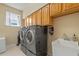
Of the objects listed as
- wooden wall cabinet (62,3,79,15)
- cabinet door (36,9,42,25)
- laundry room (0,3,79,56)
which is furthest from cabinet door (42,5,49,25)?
wooden wall cabinet (62,3,79,15)

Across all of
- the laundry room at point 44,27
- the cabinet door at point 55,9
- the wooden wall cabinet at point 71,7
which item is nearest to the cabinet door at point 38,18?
the laundry room at point 44,27

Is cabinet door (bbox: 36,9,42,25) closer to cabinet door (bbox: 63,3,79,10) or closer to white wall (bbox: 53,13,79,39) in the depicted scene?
white wall (bbox: 53,13,79,39)

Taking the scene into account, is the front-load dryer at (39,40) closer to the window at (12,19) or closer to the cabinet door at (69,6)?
the window at (12,19)

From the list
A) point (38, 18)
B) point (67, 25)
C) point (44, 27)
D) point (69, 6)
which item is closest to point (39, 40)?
point (44, 27)

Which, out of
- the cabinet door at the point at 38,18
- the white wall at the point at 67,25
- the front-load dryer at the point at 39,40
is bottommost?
the front-load dryer at the point at 39,40

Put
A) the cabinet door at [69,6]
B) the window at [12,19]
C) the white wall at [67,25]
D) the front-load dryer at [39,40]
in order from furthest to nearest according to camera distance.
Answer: the front-load dryer at [39,40] < the window at [12,19] < the white wall at [67,25] < the cabinet door at [69,6]

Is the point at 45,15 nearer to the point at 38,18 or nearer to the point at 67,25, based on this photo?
the point at 38,18

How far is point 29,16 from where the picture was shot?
2258mm

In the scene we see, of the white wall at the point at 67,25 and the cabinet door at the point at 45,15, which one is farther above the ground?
the cabinet door at the point at 45,15

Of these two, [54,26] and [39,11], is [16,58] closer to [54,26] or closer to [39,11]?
[54,26]

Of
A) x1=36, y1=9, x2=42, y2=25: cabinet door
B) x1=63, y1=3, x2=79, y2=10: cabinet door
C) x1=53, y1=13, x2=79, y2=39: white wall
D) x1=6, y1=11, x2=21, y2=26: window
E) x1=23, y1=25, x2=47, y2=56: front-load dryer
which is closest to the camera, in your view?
x1=63, y1=3, x2=79, y2=10: cabinet door

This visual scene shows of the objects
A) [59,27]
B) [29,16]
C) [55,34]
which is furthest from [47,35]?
[29,16]

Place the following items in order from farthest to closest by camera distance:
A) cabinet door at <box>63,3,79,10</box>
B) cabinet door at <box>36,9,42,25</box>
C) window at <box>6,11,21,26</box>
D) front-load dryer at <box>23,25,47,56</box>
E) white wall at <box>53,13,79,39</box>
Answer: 1. cabinet door at <box>36,9,42,25</box>
2. front-load dryer at <box>23,25,47,56</box>
3. window at <box>6,11,21,26</box>
4. white wall at <box>53,13,79,39</box>
5. cabinet door at <box>63,3,79,10</box>

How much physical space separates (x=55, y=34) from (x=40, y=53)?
510 mm
